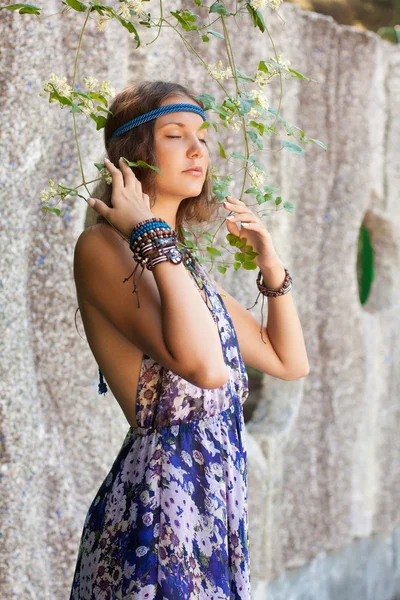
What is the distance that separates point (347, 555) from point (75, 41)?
9.78 feet

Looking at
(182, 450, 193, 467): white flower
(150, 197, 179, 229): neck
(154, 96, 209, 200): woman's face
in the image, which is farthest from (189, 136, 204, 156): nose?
(182, 450, 193, 467): white flower

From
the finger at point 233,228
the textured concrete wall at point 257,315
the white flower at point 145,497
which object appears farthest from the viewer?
the textured concrete wall at point 257,315

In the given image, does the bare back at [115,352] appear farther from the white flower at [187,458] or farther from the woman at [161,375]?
the white flower at [187,458]

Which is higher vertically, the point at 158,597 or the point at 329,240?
the point at 329,240

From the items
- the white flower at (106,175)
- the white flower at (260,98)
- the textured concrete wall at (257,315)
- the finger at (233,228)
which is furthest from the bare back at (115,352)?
the textured concrete wall at (257,315)

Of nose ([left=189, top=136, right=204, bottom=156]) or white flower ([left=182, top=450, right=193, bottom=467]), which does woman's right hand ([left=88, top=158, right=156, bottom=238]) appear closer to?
nose ([left=189, top=136, right=204, bottom=156])

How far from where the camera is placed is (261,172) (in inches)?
78.0

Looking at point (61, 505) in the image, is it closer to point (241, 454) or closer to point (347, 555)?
point (241, 454)

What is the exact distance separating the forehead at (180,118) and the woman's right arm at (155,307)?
281 millimetres

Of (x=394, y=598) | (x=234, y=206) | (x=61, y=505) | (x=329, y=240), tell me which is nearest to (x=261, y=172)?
(x=234, y=206)

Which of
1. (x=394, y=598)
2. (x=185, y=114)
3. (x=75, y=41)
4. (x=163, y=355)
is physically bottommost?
(x=394, y=598)

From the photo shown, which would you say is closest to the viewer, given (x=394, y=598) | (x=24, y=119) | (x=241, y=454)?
(x=241, y=454)

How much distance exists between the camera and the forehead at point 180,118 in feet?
6.34

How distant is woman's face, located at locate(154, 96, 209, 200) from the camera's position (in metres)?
1.92
